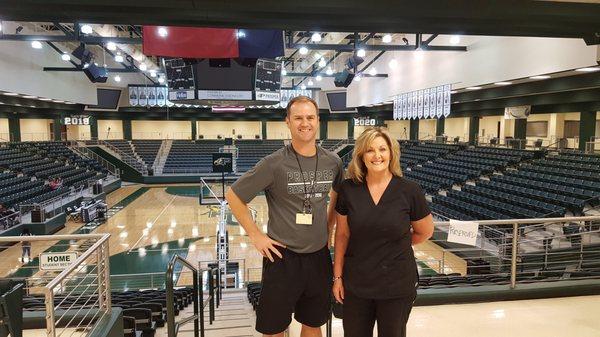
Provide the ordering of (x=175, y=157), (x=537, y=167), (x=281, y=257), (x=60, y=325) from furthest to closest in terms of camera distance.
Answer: (x=175, y=157)
(x=537, y=167)
(x=60, y=325)
(x=281, y=257)

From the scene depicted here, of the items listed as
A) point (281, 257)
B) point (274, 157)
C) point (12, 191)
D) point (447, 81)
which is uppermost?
point (447, 81)

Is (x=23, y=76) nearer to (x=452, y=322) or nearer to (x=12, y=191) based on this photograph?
(x=12, y=191)

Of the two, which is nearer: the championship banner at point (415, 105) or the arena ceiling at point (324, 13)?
the arena ceiling at point (324, 13)

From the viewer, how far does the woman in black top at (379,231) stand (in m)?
1.94

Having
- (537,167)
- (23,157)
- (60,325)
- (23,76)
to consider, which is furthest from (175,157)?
(60,325)

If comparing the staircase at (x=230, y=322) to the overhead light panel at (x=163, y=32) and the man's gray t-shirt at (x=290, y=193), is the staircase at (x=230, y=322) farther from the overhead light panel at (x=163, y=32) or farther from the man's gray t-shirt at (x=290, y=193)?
the overhead light panel at (x=163, y=32)

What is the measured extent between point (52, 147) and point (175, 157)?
7.99m

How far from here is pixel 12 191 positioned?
557 inches

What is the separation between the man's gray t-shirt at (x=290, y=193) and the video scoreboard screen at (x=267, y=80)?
10.4 m

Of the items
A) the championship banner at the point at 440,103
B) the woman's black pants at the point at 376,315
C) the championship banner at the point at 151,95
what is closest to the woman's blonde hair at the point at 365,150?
the woman's black pants at the point at 376,315

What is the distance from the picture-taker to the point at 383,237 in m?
1.93

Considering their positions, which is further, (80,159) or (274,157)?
(80,159)

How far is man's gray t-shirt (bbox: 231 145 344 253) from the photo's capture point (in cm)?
210

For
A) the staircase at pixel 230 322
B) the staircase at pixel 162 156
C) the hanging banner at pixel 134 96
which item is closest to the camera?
the staircase at pixel 230 322
